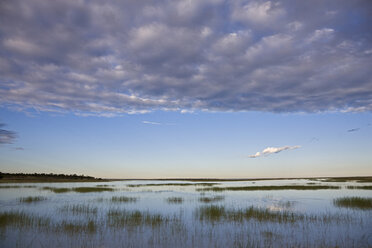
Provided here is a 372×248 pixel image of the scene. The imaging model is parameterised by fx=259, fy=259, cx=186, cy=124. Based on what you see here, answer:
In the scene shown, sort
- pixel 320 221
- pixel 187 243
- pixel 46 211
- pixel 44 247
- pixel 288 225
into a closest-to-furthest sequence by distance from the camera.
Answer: pixel 44 247 < pixel 187 243 < pixel 288 225 < pixel 320 221 < pixel 46 211

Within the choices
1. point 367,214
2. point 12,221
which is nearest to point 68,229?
point 12,221

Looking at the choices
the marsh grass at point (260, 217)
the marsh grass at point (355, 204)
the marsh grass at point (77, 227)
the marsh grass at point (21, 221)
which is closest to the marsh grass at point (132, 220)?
the marsh grass at point (77, 227)

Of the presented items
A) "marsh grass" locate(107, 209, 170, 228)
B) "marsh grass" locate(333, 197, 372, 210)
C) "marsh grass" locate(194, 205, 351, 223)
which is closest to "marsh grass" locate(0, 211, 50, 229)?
"marsh grass" locate(107, 209, 170, 228)

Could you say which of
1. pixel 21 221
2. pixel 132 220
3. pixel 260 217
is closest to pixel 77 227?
pixel 132 220

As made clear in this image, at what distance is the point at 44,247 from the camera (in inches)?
430

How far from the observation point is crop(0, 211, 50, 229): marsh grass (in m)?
14.7

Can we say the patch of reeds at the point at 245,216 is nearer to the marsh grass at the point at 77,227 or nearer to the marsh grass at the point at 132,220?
the marsh grass at the point at 132,220

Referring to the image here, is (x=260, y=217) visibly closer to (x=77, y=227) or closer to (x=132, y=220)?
(x=132, y=220)

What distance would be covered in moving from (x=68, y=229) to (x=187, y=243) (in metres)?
6.64

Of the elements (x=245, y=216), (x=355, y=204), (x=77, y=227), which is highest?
(x=77, y=227)

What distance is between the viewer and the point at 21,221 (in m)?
15.6

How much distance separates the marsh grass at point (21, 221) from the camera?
14.7 m

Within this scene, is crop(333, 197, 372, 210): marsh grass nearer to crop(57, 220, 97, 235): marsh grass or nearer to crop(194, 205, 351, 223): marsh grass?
crop(194, 205, 351, 223): marsh grass

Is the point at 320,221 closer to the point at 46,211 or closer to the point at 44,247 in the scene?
the point at 44,247
